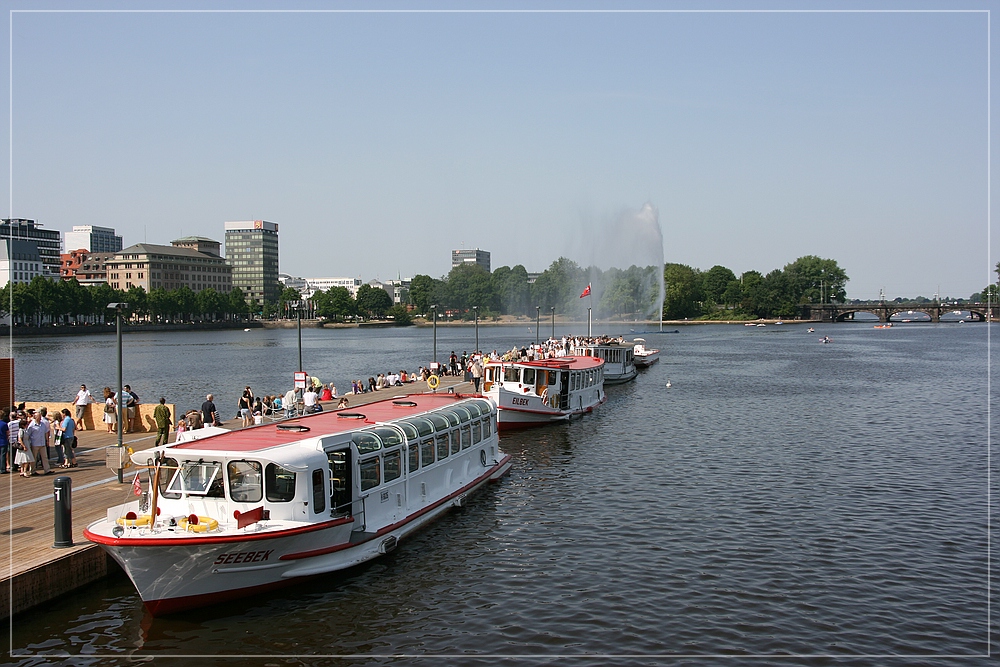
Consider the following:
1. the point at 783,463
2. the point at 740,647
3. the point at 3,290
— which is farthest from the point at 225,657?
the point at 3,290

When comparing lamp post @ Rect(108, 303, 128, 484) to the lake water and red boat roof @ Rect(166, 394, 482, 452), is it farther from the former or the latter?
the lake water

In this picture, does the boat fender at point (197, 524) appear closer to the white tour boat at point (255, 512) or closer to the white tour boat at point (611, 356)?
the white tour boat at point (255, 512)

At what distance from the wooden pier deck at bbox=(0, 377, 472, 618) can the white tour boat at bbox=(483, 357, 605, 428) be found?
863 inches

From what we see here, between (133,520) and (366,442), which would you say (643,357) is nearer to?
(366,442)

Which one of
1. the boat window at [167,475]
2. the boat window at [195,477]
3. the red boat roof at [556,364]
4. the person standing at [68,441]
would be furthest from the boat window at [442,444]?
the red boat roof at [556,364]

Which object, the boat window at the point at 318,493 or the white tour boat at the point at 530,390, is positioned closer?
the boat window at the point at 318,493

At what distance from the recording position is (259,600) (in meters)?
18.5

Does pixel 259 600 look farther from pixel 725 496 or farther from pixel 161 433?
pixel 725 496

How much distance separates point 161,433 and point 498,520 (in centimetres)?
1272

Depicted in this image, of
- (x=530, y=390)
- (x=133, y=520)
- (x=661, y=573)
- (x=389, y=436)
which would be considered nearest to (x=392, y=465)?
(x=389, y=436)

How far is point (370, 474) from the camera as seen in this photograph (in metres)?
20.9

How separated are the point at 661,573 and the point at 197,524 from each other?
1223cm

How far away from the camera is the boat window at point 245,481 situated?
17703mm

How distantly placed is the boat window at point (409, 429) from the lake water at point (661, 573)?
3274 millimetres
